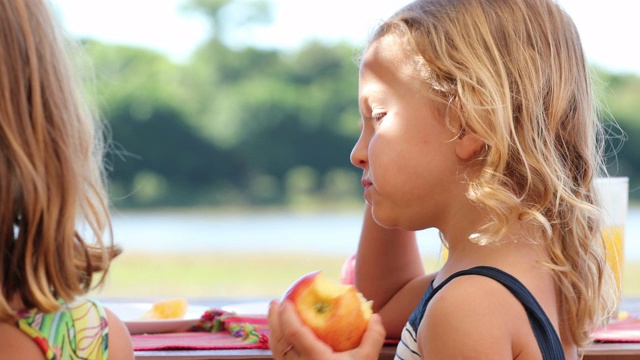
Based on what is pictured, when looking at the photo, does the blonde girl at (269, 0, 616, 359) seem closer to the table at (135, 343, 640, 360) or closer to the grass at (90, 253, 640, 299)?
the table at (135, 343, 640, 360)

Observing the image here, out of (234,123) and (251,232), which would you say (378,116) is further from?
(234,123)

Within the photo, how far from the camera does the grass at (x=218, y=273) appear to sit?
7.36 meters

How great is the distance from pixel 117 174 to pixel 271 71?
9.34 feet

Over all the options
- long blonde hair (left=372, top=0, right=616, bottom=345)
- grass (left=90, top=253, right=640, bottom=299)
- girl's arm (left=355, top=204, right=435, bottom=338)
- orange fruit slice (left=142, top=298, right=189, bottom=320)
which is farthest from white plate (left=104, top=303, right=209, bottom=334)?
grass (left=90, top=253, right=640, bottom=299)

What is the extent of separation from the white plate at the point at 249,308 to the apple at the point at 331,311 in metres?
0.34

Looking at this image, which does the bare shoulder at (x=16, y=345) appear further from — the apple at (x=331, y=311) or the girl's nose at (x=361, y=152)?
the girl's nose at (x=361, y=152)

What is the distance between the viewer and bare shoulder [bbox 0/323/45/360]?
3.09 feet

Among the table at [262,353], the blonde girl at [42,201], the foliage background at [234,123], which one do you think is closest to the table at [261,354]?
the table at [262,353]

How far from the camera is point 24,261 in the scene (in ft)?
3.05

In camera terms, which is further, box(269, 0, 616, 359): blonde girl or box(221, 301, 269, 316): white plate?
box(221, 301, 269, 316): white plate

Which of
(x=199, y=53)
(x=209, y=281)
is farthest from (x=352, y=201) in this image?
(x=209, y=281)

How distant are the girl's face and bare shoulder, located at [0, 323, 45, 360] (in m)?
0.49

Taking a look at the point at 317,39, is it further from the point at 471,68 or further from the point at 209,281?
the point at 471,68

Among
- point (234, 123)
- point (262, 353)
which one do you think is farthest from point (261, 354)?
point (234, 123)
